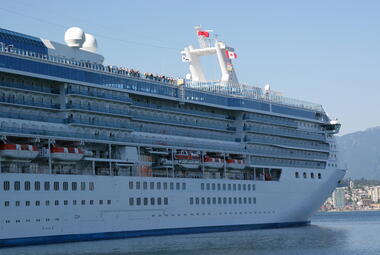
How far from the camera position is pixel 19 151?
45.7m

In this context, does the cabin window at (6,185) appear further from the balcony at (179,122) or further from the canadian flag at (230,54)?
the canadian flag at (230,54)

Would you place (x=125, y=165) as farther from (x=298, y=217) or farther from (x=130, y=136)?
(x=298, y=217)

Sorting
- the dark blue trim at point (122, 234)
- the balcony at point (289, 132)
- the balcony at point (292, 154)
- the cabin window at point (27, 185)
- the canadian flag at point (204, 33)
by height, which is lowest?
the dark blue trim at point (122, 234)

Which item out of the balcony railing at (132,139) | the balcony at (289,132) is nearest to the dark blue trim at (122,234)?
the balcony railing at (132,139)

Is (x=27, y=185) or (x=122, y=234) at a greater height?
(x=27, y=185)

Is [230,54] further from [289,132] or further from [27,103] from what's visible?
[27,103]

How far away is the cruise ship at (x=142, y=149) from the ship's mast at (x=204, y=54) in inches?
4.4

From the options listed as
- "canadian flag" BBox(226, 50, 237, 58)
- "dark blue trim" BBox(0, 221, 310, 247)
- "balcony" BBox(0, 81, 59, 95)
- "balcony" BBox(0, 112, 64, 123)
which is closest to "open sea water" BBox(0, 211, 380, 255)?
"dark blue trim" BBox(0, 221, 310, 247)

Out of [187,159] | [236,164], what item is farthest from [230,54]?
[187,159]

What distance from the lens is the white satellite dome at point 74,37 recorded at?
54.6 m

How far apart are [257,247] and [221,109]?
22775 millimetres

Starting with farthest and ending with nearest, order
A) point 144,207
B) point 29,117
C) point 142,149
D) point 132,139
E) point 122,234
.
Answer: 1. point 142,149
2. point 132,139
3. point 144,207
4. point 122,234
5. point 29,117

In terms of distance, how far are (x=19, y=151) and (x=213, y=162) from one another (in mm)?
20183

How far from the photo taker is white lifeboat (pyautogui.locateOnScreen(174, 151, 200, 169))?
5856cm
